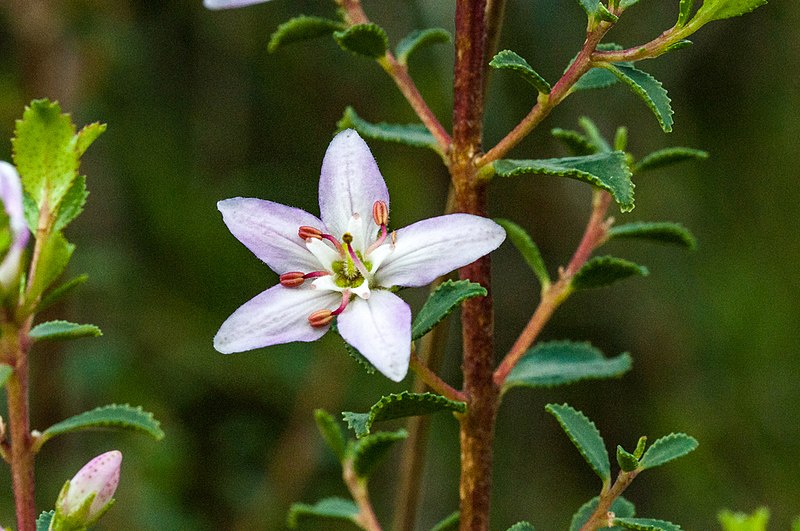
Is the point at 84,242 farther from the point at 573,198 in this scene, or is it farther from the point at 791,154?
the point at 791,154

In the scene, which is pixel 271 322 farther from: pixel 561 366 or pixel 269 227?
pixel 561 366

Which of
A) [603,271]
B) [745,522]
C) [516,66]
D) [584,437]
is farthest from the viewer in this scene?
[603,271]

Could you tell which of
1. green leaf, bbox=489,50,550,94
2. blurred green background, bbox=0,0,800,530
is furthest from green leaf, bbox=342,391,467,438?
blurred green background, bbox=0,0,800,530

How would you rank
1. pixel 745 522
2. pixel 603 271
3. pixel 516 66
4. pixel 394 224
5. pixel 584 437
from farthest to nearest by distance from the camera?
1. pixel 394 224
2. pixel 603 271
3. pixel 584 437
4. pixel 516 66
5. pixel 745 522

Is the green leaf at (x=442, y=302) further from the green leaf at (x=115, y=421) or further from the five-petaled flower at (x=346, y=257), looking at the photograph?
the green leaf at (x=115, y=421)

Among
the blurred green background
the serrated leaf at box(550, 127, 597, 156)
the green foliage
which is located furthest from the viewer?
the blurred green background

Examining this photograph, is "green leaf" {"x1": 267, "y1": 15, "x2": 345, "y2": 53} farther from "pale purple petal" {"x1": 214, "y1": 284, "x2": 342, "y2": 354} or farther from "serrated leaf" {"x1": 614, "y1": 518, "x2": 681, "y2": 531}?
"serrated leaf" {"x1": 614, "y1": 518, "x2": 681, "y2": 531}

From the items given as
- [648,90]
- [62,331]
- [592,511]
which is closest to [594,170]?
[648,90]

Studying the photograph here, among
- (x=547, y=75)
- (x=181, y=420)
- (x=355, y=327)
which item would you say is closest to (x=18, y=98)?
(x=181, y=420)
